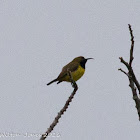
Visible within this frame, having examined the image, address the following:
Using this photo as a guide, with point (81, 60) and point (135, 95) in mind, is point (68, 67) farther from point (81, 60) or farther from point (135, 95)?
point (135, 95)

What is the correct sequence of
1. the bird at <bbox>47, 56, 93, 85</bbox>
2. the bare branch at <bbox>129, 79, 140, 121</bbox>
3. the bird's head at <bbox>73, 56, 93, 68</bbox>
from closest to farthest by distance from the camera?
the bare branch at <bbox>129, 79, 140, 121</bbox>, the bird at <bbox>47, 56, 93, 85</bbox>, the bird's head at <bbox>73, 56, 93, 68</bbox>

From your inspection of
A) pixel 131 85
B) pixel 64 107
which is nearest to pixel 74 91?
pixel 64 107

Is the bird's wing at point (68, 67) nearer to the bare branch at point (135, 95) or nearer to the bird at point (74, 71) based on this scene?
the bird at point (74, 71)

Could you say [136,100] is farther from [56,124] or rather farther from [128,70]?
[56,124]

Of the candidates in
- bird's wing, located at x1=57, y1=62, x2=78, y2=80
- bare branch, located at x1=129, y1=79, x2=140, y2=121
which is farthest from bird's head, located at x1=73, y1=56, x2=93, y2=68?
bare branch, located at x1=129, y1=79, x2=140, y2=121

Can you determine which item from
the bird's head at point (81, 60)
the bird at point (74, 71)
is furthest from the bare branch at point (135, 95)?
the bird's head at point (81, 60)

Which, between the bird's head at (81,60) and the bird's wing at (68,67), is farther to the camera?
the bird's head at (81,60)

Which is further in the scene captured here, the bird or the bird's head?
the bird's head

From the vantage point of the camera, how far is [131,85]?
8.34 feet

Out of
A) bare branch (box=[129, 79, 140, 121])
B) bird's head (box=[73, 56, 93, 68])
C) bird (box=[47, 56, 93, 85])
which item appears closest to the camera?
bare branch (box=[129, 79, 140, 121])

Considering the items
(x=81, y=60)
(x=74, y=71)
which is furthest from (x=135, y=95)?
(x=81, y=60)

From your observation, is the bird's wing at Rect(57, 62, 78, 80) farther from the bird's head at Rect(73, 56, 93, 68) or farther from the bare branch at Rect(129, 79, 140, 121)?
the bare branch at Rect(129, 79, 140, 121)

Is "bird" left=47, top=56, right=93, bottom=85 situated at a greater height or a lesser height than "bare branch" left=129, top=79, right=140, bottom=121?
lesser

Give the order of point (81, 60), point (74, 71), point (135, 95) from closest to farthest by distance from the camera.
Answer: point (135, 95) < point (74, 71) < point (81, 60)
